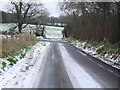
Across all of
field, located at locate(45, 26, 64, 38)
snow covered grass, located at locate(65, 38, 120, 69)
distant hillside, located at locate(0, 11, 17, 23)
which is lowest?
field, located at locate(45, 26, 64, 38)

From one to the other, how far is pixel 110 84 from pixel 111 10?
19082 mm

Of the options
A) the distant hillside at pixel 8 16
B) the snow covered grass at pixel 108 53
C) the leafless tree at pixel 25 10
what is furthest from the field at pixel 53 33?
the snow covered grass at pixel 108 53

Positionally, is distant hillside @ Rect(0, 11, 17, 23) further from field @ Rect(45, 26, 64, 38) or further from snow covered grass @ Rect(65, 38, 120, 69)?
snow covered grass @ Rect(65, 38, 120, 69)

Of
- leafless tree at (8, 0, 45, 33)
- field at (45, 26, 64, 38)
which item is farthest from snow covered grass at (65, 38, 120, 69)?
field at (45, 26, 64, 38)

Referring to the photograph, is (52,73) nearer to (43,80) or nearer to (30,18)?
(43,80)

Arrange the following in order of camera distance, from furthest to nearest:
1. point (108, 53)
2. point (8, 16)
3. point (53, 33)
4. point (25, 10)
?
1. point (53, 33)
2. point (8, 16)
3. point (25, 10)
4. point (108, 53)

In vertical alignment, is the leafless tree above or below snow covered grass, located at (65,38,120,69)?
above

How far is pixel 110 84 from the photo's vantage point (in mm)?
8953

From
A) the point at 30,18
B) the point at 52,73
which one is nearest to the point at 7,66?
the point at 52,73

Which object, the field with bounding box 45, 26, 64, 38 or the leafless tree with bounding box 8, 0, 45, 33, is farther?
the field with bounding box 45, 26, 64, 38

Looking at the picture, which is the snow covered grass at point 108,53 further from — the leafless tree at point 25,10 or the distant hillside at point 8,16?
the distant hillside at point 8,16

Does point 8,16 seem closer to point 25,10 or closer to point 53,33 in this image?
point 25,10

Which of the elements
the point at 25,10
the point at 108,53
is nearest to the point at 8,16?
the point at 25,10

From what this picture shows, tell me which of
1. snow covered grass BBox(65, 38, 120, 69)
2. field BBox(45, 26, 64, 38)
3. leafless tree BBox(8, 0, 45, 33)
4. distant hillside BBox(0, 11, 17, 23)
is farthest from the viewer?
field BBox(45, 26, 64, 38)
